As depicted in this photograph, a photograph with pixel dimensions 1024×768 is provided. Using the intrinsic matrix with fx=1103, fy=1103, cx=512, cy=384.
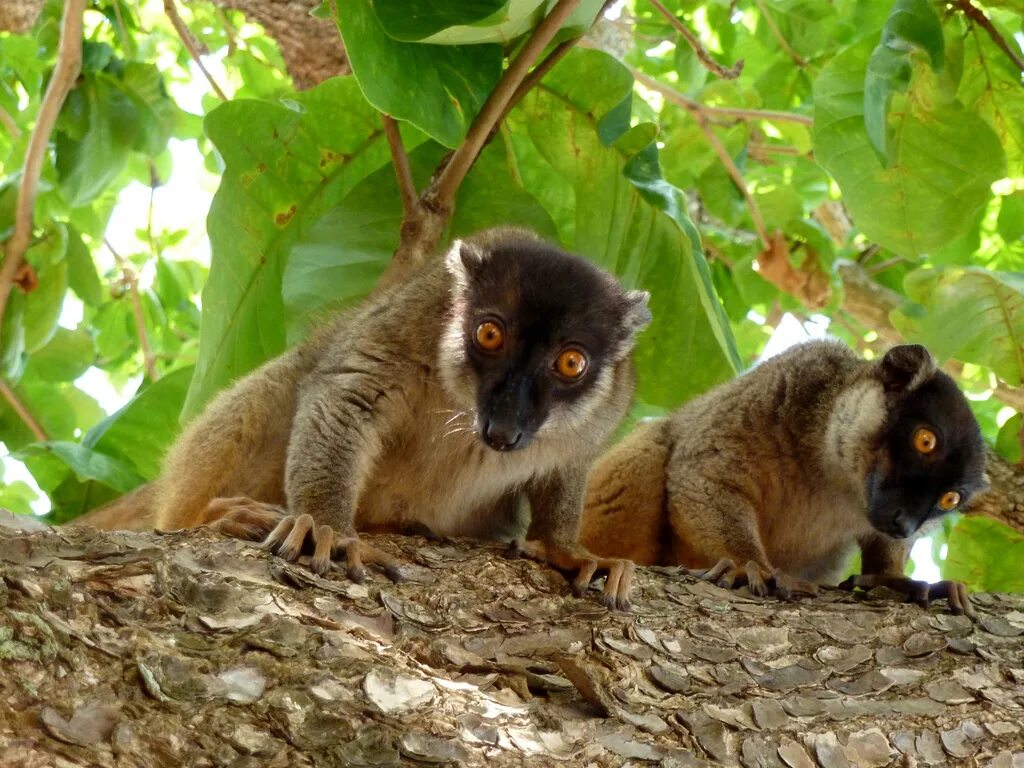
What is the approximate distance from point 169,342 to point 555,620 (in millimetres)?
5641

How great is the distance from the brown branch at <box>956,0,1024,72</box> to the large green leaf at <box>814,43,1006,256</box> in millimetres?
220

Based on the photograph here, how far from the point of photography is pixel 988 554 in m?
4.44

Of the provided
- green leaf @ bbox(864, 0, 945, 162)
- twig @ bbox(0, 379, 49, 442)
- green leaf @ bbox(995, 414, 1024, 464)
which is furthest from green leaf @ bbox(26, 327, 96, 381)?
green leaf @ bbox(995, 414, 1024, 464)

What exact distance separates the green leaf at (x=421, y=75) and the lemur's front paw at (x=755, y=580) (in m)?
1.72

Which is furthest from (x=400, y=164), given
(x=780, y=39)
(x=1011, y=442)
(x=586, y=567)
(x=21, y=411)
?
(x=1011, y=442)

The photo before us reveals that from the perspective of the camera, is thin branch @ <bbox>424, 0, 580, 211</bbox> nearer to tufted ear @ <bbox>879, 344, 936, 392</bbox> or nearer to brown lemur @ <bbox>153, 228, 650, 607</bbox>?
brown lemur @ <bbox>153, 228, 650, 607</bbox>

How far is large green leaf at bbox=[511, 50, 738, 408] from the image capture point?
4.18 metres

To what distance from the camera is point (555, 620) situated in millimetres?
2945

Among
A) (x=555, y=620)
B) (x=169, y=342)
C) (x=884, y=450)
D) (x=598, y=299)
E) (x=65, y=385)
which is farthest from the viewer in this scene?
(x=169, y=342)

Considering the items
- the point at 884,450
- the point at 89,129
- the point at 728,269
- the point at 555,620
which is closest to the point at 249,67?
the point at 89,129

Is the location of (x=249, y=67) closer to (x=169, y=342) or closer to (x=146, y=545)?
(x=169, y=342)

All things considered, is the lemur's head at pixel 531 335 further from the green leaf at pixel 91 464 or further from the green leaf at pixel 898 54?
the green leaf at pixel 91 464

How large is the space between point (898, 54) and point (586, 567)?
6.00ft

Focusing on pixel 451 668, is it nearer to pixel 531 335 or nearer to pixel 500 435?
pixel 500 435
